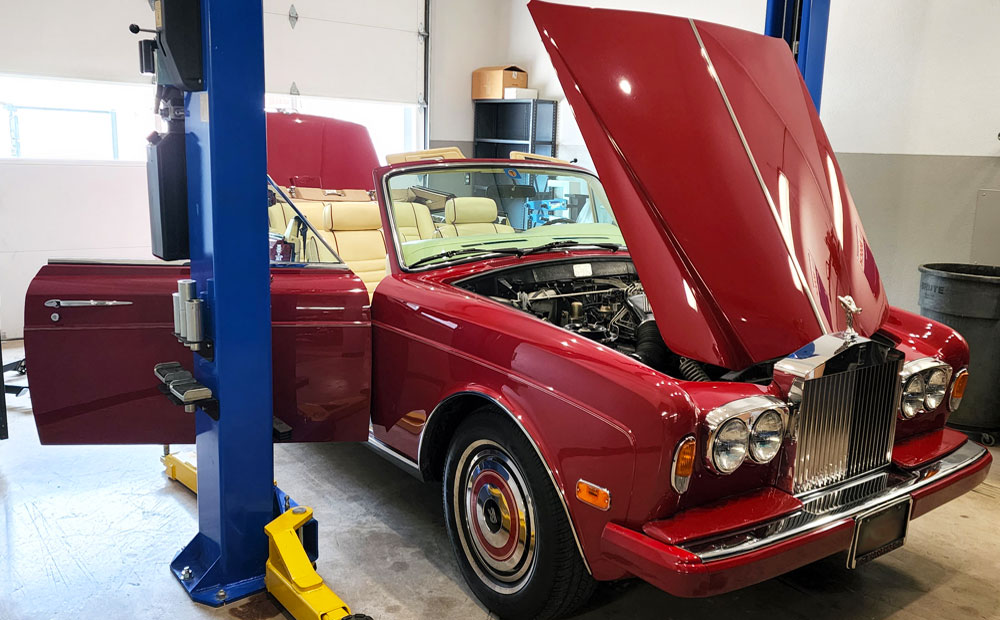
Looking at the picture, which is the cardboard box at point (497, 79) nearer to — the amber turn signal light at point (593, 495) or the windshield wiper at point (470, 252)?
the windshield wiper at point (470, 252)

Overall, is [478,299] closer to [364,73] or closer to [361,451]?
[361,451]

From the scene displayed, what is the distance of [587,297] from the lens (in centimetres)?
337

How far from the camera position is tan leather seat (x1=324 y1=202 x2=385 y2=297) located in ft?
16.0

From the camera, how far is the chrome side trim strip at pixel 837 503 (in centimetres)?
205

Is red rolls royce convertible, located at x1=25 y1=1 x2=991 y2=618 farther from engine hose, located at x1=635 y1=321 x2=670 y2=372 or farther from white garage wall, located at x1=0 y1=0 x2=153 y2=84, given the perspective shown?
white garage wall, located at x1=0 y1=0 x2=153 y2=84

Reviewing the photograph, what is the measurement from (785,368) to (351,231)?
3.31 metres

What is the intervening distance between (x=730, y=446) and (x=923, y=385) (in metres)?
1.04

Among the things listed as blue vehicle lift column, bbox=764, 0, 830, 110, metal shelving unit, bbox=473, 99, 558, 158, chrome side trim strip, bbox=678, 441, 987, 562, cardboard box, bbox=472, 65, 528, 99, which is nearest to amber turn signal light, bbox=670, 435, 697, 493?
chrome side trim strip, bbox=678, 441, 987, 562

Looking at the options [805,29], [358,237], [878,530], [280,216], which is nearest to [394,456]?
[280,216]

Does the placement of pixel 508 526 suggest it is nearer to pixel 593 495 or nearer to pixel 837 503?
pixel 593 495

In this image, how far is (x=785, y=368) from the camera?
229 centimetres

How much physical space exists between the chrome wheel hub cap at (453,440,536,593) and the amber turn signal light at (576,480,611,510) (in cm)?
24

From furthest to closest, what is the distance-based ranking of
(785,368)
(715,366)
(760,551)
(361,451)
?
(361,451), (715,366), (785,368), (760,551)

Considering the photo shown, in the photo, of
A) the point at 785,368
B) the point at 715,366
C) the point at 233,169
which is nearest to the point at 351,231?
the point at 233,169
